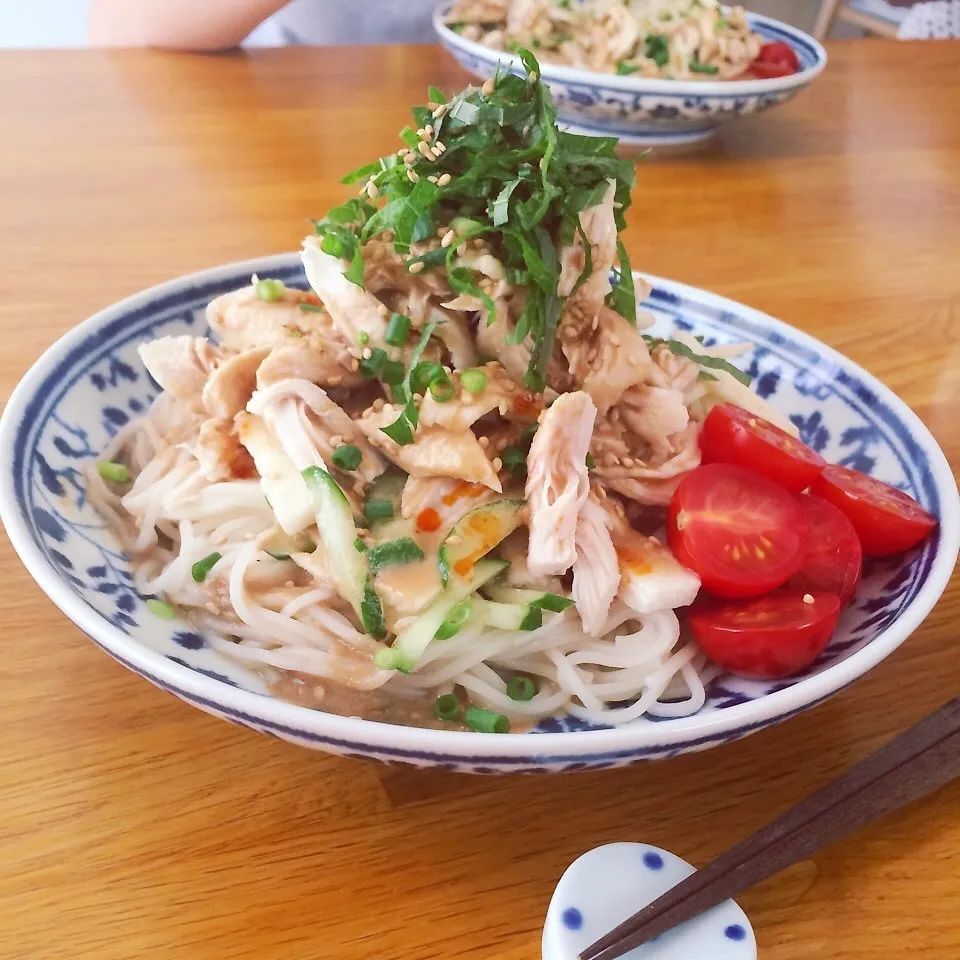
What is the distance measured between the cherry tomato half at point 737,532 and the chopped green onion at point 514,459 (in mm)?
274

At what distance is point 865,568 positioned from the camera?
1.71 meters

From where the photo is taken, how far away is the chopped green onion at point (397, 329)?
5.31 feet

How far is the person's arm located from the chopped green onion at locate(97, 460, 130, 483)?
3.29 metres

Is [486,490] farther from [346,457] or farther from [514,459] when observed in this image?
[346,457]

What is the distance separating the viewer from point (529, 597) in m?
1.54

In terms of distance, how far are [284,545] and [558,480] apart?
1.63 feet

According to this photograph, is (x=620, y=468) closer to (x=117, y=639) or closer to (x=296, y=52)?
(x=117, y=639)

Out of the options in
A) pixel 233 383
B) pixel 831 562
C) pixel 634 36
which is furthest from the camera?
pixel 634 36

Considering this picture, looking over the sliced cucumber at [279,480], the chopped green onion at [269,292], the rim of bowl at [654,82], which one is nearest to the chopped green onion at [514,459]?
the sliced cucumber at [279,480]

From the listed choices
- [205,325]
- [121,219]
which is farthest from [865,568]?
[121,219]

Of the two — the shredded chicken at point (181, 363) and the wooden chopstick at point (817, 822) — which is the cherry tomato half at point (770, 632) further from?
the shredded chicken at point (181, 363)

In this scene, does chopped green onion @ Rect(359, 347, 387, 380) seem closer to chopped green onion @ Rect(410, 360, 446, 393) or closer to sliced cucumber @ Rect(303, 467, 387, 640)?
chopped green onion @ Rect(410, 360, 446, 393)

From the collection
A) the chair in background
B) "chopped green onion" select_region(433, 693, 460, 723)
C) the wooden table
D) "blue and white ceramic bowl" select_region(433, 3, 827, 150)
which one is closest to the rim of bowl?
"blue and white ceramic bowl" select_region(433, 3, 827, 150)

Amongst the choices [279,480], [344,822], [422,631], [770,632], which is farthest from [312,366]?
[770,632]
